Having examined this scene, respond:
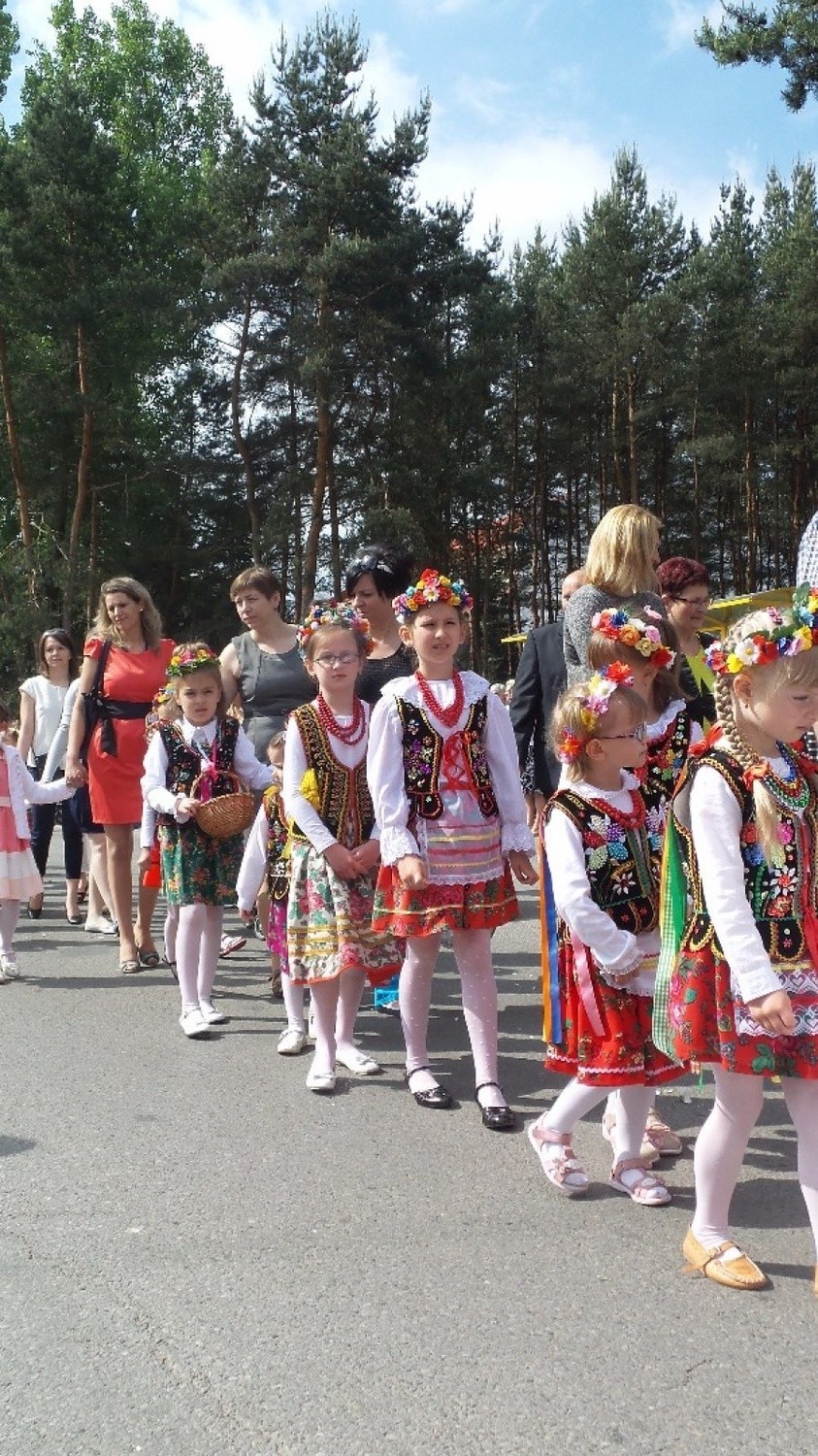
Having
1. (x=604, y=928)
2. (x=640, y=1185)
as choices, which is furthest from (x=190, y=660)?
(x=640, y=1185)

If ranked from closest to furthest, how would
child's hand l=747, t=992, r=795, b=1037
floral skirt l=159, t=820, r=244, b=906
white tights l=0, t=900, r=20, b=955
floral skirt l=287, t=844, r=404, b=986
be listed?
1. child's hand l=747, t=992, r=795, b=1037
2. floral skirt l=287, t=844, r=404, b=986
3. floral skirt l=159, t=820, r=244, b=906
4. white tights l=0, t=900, r=20, b=955

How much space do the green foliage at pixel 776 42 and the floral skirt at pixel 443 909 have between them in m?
14.0

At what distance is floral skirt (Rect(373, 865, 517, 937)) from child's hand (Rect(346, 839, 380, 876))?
14.8 inches

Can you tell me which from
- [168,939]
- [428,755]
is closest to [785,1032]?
[428,755]

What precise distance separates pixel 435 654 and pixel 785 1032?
7.23ft

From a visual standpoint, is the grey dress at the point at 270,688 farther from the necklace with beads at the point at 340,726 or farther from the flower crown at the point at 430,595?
the flower crown at the point at 430,595

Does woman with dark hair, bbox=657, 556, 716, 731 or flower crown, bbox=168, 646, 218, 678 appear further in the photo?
flower crown, bbox=168, 646, 218, 678

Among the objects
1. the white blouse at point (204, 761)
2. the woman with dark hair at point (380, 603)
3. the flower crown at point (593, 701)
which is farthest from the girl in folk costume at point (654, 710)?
the white blouse at point (204, 761)

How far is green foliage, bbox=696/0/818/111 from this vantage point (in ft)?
49.6

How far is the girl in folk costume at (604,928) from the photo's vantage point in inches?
145

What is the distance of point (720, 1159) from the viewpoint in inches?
126

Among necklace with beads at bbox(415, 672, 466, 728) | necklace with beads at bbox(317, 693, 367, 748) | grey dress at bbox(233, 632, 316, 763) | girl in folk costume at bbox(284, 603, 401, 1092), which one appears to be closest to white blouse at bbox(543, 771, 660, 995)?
necklace with beads at bbox(415, 672, 466, 728)

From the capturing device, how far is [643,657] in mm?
4121

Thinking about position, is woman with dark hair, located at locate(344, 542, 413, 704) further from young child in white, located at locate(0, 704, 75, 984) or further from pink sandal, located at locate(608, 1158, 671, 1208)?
pink sandal, located at locate(608, 1158, 671, 1208)
